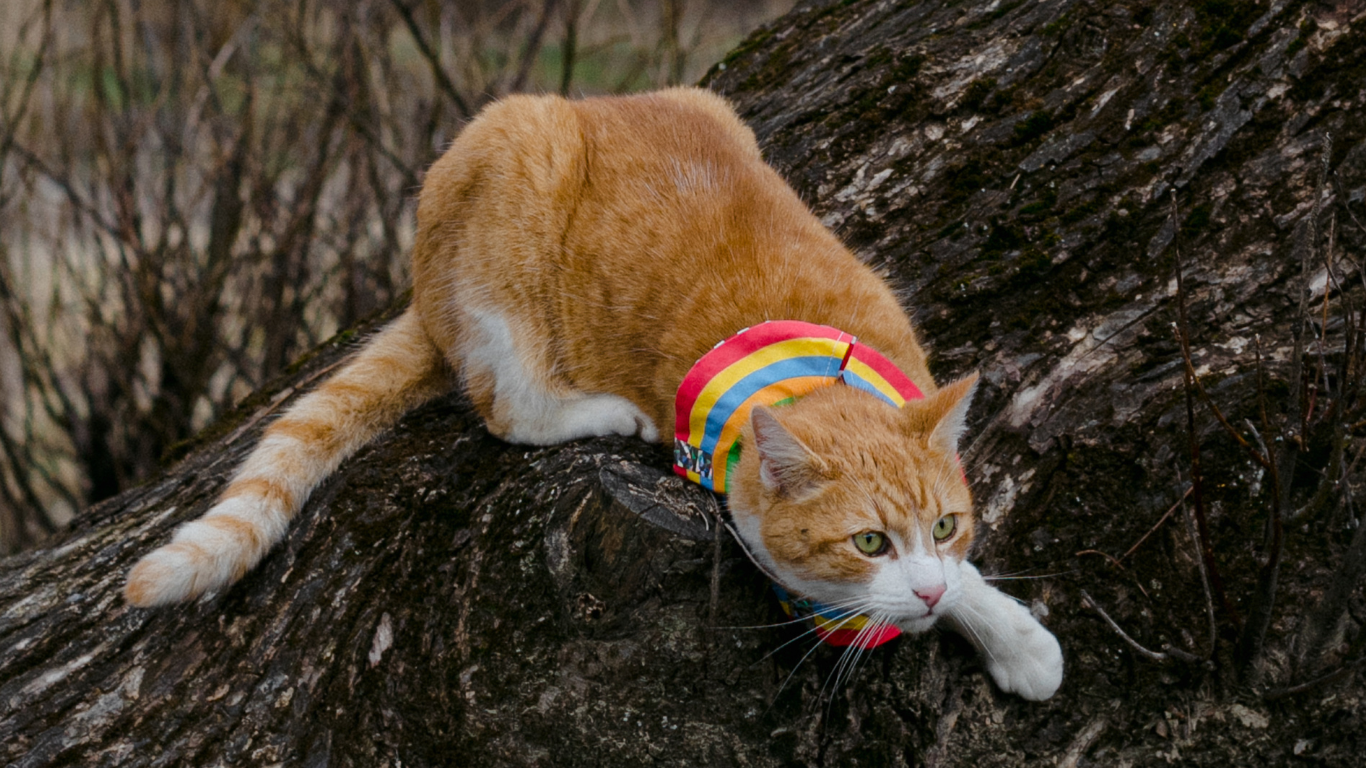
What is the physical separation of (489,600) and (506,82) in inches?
153

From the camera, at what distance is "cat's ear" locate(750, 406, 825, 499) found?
6.79 ft

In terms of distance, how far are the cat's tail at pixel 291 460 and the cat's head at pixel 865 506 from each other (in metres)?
1.14

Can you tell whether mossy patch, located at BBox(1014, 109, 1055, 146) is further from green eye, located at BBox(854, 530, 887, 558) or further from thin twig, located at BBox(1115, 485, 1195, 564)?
green eye, located at BBox(854, 530, 887, 558)

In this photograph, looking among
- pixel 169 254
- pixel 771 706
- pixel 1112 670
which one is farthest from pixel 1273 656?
pixel 169 254

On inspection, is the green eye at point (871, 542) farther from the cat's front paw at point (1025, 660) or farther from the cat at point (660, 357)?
the cat's front paw at point (1025, 660)

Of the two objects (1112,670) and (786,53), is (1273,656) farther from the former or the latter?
(786,53)

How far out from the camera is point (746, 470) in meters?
2.28

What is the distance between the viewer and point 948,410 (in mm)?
2141

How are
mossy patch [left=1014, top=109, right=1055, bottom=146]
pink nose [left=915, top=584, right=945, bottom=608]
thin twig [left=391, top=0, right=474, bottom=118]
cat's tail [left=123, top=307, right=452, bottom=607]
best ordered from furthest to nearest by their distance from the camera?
thin twig [left=391, top=0, right=474, bottom=118] < mossy patch [left=1014, top=109, right=1055, bottom=146] < cat's tail [left=123, top=307, right=452, bottom=607] < pink nose [left=915, top=584, right=945, bottom=608]

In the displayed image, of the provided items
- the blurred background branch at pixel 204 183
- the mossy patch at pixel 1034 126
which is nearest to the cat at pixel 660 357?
the mossy patch at pixel 1034 126

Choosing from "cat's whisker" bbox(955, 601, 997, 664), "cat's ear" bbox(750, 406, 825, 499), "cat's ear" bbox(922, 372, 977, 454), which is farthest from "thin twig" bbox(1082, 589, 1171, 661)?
"cat's ear" bbox(750, 406, 825, 499)

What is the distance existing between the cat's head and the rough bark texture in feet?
0.49

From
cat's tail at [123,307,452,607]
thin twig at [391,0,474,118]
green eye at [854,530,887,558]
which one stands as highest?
thin twig at [391,0,474,118]

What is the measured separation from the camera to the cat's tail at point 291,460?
7.35 feet
